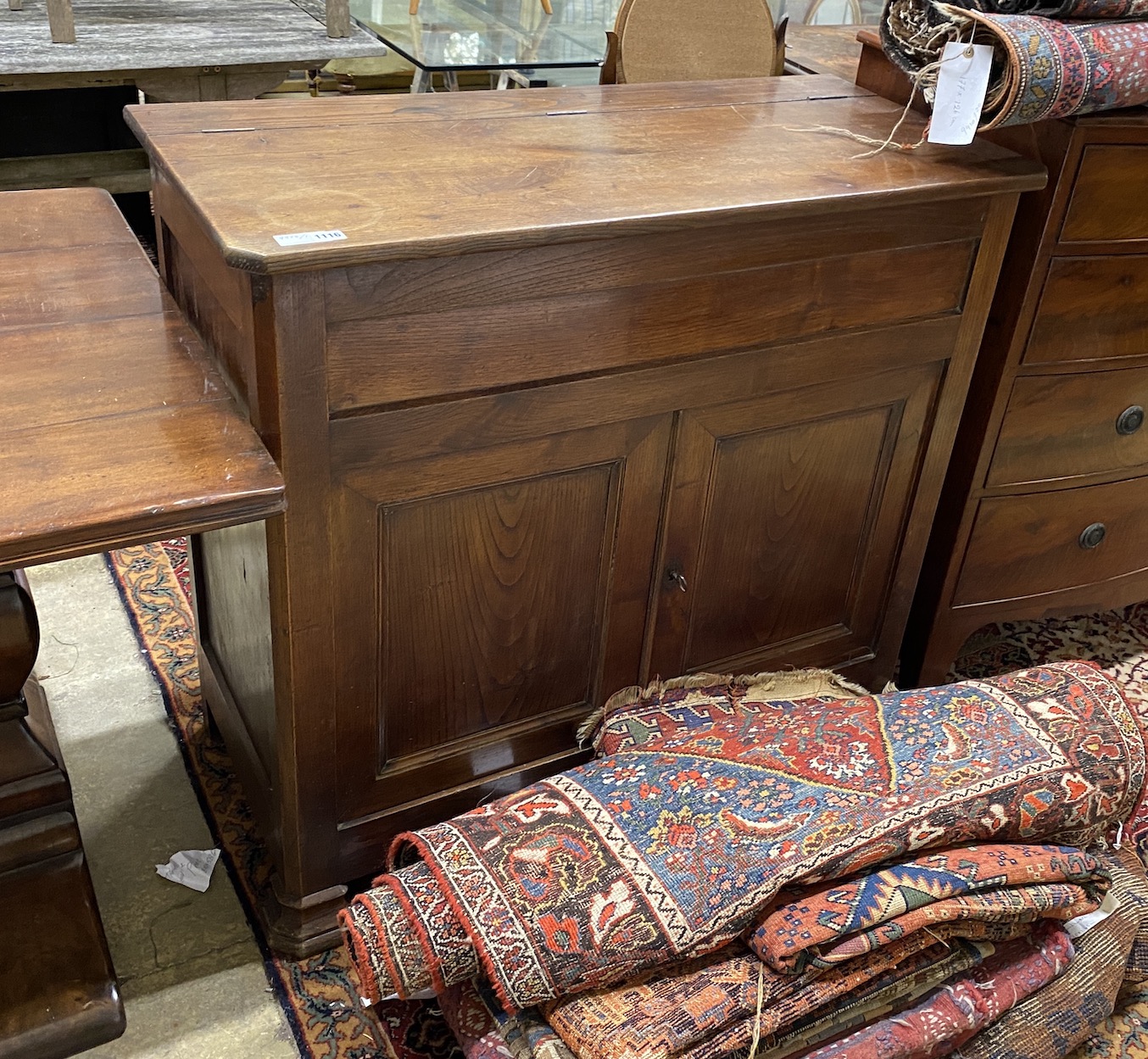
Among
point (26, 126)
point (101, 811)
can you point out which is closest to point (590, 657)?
point (101, 811)

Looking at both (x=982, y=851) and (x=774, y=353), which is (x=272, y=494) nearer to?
(x=774, y=353)

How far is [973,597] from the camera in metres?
1.97

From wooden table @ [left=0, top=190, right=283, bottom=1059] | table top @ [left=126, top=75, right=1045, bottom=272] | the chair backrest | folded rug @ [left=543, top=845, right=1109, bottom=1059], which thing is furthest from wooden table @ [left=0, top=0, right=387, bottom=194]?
folded rug @ [left=543, top=845, right=1109, bottom=1059]

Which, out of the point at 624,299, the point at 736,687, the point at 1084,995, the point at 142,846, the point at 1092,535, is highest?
the point at 624,299

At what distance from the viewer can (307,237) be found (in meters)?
1.12

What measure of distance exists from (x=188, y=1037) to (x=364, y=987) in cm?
29

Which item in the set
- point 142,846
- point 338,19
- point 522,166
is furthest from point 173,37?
point 142,846

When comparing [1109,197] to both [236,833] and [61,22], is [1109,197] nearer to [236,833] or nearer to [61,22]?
[236,833]

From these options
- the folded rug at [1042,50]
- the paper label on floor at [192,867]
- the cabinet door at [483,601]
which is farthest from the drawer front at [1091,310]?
the paper label on floor at [192,867]

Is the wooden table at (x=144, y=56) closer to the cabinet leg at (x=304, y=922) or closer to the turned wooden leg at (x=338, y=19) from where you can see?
the turned wooden leg at (x=338, y=19)

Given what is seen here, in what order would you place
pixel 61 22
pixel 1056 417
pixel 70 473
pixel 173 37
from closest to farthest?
1. pixel 70 473
2. pixel 1056 417
3. pixel 61 22
4. pixel 173 37

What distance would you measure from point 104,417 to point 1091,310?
1.36 m

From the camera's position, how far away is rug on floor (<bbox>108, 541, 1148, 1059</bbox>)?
1.49 m

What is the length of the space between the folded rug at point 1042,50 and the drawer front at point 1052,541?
2.07 ft
